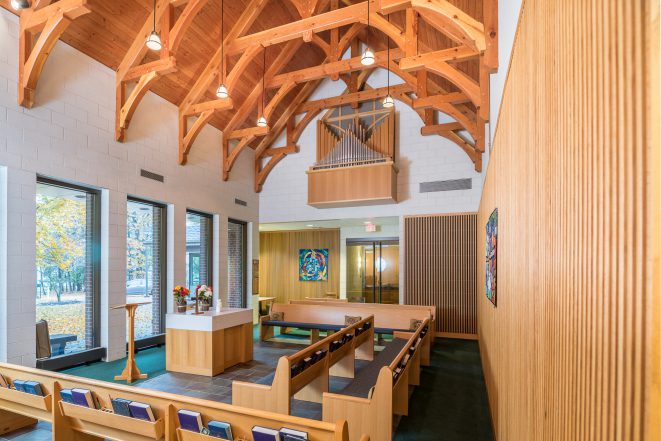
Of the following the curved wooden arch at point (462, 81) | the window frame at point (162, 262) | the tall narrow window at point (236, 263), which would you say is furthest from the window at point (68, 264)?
the curved wooden arch at point (462, 81)

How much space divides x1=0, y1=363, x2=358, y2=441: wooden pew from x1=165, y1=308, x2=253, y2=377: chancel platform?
6.51 ft

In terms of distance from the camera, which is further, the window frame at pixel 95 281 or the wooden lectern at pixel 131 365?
the window frame at pixel 95 281

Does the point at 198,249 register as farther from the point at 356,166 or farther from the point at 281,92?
the point at 356,166

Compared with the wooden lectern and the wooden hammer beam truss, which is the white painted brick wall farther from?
the wooden hammer beam truss

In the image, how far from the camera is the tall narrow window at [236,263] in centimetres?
906

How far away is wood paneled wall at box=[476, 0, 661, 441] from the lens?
1.88ft

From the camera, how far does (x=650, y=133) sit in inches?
Answer: 21.6

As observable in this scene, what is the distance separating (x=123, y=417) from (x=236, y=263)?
690 cm

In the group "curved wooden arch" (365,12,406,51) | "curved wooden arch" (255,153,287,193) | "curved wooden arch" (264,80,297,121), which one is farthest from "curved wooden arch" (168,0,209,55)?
"curved wooden arch" (255,153,287,193)

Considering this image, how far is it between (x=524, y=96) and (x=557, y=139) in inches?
27.9

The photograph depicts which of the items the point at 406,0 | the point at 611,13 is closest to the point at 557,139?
the point at 611,13

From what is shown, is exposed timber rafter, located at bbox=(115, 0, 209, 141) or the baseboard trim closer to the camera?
exposed timber rafter, located at bbox=(115, 0, 209, 141)

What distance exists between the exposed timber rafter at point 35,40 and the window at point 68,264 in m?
1.20

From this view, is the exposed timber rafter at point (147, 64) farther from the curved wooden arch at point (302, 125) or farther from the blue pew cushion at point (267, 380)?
the blue pew cushion at point (267, 380)
